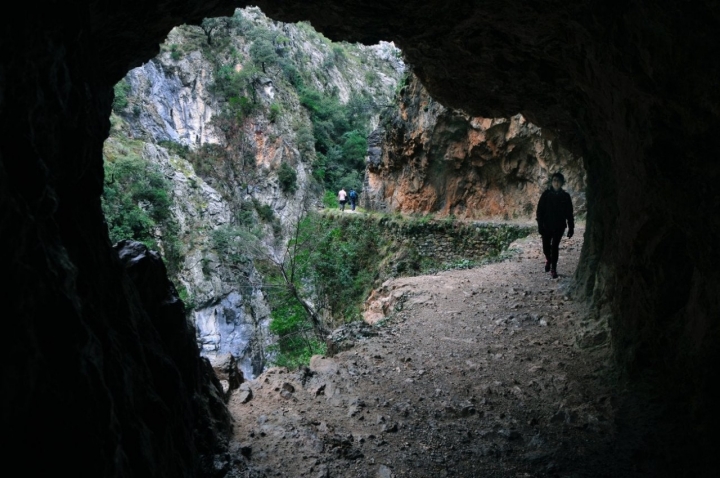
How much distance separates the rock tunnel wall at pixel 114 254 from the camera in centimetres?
135

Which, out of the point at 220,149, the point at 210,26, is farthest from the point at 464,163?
the point at 210,26

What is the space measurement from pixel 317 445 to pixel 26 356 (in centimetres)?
265

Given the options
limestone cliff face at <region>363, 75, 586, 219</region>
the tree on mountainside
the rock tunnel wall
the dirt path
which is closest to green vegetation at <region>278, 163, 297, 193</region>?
the tree on mountainside

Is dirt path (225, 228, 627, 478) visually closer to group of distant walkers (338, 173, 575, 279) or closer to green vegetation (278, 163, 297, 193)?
group of distant walkers (338, 173, 575, 279)

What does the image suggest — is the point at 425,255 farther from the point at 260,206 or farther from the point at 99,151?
the point at 260,206

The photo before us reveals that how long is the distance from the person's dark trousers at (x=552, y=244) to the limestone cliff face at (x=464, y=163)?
5.95 m

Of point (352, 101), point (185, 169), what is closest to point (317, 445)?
point (185, 169)

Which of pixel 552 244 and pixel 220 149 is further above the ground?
pixel 220 149

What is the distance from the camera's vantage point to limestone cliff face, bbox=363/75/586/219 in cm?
1355

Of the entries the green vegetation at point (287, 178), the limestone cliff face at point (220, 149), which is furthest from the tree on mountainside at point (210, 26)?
the green vegetation at point (287, 178)

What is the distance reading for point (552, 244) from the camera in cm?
700

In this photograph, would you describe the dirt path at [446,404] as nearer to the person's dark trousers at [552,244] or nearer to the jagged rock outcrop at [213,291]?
the person's dark trousers at [552,244]

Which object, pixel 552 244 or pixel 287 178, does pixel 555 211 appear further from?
pixel 287 178

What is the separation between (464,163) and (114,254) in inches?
572
